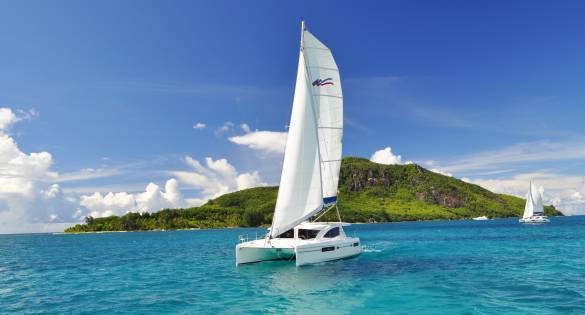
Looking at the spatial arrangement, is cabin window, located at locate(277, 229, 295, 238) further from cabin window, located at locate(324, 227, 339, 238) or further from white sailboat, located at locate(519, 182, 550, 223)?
white sailboat, located at locate(519, 182, 550, 223)

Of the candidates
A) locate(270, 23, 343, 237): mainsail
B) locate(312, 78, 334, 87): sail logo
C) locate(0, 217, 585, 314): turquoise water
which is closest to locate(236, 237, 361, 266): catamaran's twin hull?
locate(0, 217, 585, 314): turquoise water

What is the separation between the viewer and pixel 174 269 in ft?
129

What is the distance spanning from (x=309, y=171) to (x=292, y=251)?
7.15 m

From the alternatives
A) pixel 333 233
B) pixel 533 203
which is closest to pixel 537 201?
pixel 533 203

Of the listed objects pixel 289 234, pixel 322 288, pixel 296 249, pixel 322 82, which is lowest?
pixel 322 288

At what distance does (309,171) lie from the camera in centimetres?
3491

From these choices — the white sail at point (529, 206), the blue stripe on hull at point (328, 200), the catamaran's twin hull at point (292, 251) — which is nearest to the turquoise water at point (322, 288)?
the catamaran's twin hull at point (292, 251)

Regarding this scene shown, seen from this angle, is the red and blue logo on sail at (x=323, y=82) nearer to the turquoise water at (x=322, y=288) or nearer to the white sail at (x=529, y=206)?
the turquoise water at (x=322, y=288)

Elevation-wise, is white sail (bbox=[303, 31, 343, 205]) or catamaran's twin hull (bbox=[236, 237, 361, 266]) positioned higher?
white sail (bbox=[303, 31, 343, 205])

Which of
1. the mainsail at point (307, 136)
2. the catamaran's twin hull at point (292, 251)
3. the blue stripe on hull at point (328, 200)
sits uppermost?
the mainsail at point (307, 136)

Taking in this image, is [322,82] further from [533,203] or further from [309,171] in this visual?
[533,203]

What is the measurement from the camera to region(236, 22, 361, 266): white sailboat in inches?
1346

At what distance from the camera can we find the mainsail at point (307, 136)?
3422cm

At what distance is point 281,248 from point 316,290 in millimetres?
8718
